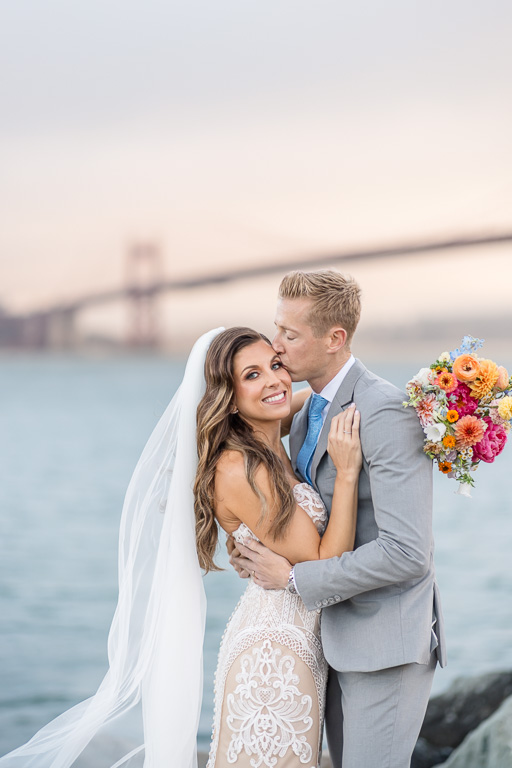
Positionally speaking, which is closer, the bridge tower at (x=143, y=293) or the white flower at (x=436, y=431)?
the white flower at (x=436, y=431)

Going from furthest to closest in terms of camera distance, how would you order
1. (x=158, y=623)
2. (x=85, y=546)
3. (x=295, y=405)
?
(x=85, y=546) → (x=295, y=405) → (x=158, y=623)

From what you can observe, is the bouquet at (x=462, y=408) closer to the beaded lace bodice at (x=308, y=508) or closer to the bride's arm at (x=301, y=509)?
the bride's arm at (x=301, y=509)

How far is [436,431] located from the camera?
2.41 m

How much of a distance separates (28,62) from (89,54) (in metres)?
2.58

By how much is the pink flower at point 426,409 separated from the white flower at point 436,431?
0.06 feet

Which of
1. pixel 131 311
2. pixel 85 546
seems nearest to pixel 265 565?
pixel 85 546

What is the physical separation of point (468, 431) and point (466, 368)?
0.18 m

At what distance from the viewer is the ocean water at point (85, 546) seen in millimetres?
11359

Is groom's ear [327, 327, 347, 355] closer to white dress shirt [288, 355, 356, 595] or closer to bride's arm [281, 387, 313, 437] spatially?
white dress shirt [288, 355, 356, 595]

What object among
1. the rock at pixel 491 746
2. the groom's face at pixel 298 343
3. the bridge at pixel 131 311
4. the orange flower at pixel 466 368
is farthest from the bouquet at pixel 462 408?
the bridge at pixel 131 311

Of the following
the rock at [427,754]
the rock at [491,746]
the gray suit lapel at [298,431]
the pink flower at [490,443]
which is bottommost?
the rock at [427,754]

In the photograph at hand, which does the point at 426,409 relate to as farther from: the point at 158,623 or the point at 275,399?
the point at 158,623

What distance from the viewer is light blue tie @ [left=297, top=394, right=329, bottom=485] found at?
2.77m

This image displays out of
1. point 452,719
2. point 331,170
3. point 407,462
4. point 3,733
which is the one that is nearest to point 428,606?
point 407,462
